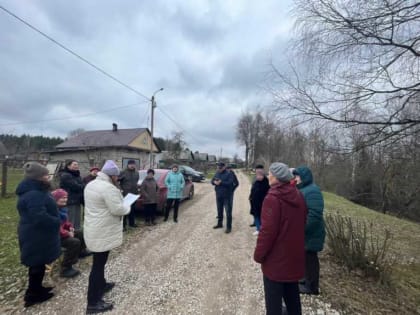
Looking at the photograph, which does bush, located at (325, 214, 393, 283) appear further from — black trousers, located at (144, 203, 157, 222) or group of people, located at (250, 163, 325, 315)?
black trousers, located at (144, 203, 157, 222)

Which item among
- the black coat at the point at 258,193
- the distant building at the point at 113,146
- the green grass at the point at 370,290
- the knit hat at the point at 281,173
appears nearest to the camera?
the knit hat at the point at 281,173

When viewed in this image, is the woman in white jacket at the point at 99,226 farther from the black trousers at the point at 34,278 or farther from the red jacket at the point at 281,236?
the red jacket at the point at 281,236

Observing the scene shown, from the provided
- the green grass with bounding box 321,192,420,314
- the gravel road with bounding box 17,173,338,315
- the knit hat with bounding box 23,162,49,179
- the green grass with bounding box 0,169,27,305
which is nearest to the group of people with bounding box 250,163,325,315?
the gravel road with bounding box 17,173,338,315

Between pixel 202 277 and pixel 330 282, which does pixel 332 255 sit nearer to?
pixel 330 282

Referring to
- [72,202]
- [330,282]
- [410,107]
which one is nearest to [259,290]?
[330,282]

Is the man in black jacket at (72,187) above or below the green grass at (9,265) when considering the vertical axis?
above

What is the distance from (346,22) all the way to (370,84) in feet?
3.63

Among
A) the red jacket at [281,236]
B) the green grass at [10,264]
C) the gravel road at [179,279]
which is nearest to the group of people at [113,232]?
the red jacket at [281,236]

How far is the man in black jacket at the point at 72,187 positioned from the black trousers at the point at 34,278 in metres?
1.71

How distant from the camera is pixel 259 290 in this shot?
3.05 meters

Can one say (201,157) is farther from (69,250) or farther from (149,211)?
(69,250)

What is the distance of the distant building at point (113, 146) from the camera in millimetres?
22812

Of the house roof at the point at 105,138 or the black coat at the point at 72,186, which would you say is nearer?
the black coat at the point at 72,186

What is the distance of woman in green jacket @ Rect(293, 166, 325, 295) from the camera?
2777 millimetres
